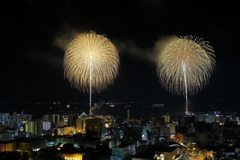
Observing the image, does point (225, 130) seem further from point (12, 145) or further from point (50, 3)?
point (50, 3)

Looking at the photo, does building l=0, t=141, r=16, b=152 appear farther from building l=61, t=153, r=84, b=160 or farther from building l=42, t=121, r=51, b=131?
building l=42, t=121, r=51, b=131

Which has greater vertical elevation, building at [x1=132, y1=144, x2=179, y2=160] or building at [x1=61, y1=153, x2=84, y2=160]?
building at [x1=132, y1=144, x2=179, y2=160]

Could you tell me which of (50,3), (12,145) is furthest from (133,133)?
(50,3)

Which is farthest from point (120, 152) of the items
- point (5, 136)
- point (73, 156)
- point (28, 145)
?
point (5, 136)

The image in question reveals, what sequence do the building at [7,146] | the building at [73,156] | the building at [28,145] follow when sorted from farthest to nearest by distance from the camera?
the building at [28,145]
the building at [7,146]
the building at [73,156]

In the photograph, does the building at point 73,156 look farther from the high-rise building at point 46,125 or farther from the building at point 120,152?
the high-rise building at point 46,125

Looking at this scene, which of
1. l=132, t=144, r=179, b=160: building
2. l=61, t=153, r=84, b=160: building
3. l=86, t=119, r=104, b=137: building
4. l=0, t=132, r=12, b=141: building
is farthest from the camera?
l=86, t=119, r=104, b=137: building

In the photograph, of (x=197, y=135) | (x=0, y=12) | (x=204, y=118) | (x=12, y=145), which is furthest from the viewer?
(x=204, y=118)

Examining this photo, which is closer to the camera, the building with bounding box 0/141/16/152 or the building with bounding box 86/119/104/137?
the building with bounding box 0/141/16/152

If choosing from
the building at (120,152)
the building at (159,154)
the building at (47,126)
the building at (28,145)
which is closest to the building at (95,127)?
the building at (28,145)

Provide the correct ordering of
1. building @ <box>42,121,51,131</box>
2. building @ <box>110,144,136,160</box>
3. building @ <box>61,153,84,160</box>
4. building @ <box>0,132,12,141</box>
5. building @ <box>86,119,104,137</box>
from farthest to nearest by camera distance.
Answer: building @ <box>42,121,51,131</box>
building @ <box>86,119,104,137</box>
building @ <box>0,132,12,141</box>
building @ <box>61,153,84,160</box>
building @ <box>110,144,136,160</box>

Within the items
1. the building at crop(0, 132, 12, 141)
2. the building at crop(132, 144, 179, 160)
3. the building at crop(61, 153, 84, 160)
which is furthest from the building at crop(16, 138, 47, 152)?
the building at crop(132, 144, 179, 160)
